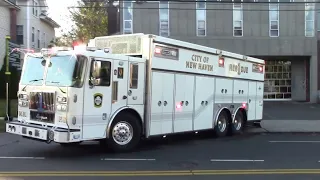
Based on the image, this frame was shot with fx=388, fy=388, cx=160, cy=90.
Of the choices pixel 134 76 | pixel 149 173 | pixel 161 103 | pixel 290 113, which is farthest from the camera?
pixel 290 113

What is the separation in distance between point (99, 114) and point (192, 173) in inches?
108

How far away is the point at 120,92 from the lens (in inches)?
370

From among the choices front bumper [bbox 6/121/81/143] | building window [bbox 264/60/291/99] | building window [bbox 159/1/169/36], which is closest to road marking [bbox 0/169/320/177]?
front bumper [bbox 6/121/81/143]

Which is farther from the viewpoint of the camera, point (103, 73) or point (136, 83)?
point (136, 83)

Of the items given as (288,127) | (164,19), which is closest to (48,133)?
(288,127)

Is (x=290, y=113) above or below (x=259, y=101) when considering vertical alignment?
below

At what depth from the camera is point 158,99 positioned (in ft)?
33.8

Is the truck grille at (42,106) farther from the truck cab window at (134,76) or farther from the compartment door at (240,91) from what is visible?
the compartment door at (240,91)

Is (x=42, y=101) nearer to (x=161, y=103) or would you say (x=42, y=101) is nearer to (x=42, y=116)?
(x=42, y=116)

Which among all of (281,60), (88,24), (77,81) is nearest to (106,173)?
(77,81)

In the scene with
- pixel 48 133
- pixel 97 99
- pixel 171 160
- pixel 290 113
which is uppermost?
pixel 97 99

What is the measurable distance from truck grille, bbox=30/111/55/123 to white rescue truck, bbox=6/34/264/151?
2 cm

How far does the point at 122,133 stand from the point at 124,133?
60 mm

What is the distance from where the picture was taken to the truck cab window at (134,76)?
9.66 m
